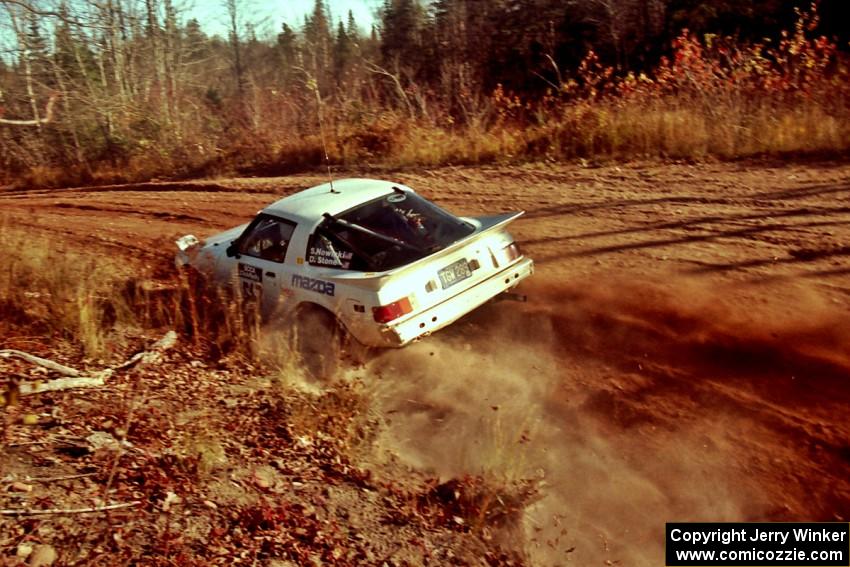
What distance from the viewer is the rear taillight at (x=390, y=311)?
592 cm

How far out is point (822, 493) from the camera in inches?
181

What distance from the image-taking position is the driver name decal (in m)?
6.36

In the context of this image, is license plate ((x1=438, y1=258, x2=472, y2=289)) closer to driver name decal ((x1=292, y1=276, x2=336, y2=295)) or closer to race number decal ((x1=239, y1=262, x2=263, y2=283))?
driver name decal ((x1=292, y1=276, x2=336, y2=295))

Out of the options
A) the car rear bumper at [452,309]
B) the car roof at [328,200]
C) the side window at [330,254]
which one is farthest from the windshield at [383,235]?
the car rear bumper at [452,309]

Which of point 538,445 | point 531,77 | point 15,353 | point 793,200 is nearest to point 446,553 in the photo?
point 538,445

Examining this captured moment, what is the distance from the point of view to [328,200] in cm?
696

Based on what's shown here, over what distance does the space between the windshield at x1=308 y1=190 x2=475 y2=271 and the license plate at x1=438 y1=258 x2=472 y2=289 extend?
21 centimetres

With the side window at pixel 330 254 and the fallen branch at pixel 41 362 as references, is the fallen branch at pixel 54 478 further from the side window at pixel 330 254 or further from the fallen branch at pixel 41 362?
the side window at pixel 330 254

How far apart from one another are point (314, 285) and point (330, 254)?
307mm

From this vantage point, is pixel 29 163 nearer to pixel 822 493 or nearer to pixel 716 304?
pixel 716 304

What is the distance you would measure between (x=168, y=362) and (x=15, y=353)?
119 centimetres

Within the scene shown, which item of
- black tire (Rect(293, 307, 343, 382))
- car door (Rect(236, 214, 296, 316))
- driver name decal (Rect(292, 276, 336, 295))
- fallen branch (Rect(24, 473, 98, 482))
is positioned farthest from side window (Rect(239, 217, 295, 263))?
fallen branch (Rect(24, 473, 98, 482))

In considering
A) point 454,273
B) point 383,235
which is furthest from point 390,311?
point 383,235

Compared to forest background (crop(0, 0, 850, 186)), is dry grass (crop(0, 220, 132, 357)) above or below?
below
